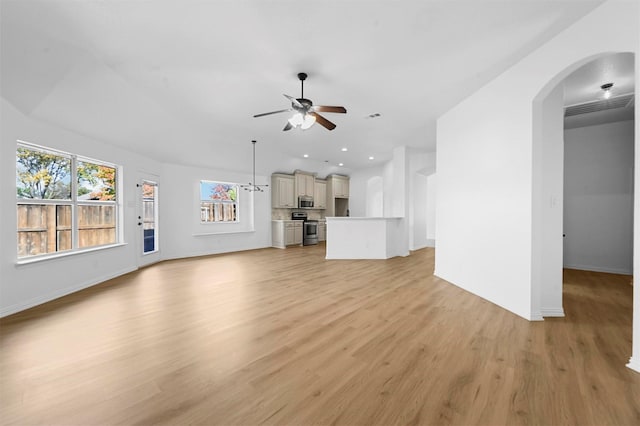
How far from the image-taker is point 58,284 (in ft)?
12.0

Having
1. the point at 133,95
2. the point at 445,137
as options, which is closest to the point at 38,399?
the point at 133,95

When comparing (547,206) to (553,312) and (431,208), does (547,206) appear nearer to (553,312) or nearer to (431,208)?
(553,312)

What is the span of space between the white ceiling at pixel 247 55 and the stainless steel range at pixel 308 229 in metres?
4.97

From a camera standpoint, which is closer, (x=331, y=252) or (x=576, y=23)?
(x=576, y=23)

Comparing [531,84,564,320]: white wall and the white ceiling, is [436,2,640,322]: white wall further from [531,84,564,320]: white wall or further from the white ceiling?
the white ceiling

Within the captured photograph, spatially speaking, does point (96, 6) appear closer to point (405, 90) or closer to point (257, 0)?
point (257, 0)

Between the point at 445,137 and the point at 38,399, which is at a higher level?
the point at 445,137

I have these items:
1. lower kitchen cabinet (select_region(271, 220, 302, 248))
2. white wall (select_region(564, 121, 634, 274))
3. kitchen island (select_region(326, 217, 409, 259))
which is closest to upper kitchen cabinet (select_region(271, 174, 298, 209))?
lower kitchen cabinet (select_region(271, 220, 302, 248))

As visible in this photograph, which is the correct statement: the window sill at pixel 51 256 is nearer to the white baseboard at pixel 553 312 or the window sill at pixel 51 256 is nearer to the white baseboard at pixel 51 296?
the white baseboard at pixel 51 296

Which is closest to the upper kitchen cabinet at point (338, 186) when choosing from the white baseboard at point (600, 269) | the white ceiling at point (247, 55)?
the white ceiling at point (247, 55)

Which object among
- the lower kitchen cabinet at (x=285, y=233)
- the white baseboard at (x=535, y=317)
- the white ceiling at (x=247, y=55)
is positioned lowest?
the white baseboard at (x=535, y=317)

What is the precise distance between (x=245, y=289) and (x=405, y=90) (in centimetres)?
377

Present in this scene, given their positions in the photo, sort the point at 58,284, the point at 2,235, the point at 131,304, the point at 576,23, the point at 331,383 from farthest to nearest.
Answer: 1. the point at 58,284
2. the point at 131,304
3. the point at 2,235
4. the point at 576,23
5. the point at 331,383

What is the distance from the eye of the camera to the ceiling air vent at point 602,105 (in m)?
3.81
